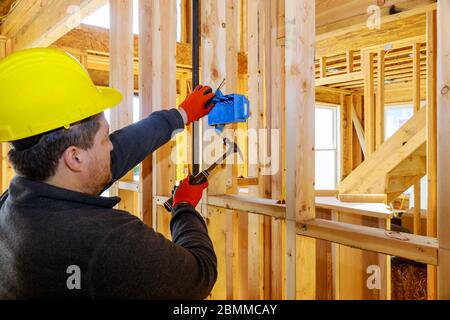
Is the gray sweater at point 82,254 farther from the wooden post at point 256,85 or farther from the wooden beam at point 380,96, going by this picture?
the wooden beam at point 380,96

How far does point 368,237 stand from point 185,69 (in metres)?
3.97

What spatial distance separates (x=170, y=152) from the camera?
1.91m

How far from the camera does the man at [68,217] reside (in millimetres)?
889

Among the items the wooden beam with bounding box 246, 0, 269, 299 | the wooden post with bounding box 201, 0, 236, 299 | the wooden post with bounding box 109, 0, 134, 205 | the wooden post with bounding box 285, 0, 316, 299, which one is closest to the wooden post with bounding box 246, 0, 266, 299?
the wooden beam with bounding box 246, 0, 269, 299

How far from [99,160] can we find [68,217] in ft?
0.65

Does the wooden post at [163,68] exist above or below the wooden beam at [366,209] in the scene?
above

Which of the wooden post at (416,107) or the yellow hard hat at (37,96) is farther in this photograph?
the wooden post at (416,107)

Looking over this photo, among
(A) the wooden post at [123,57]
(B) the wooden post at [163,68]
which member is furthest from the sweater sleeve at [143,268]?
(A) the wooden post at [123,57]

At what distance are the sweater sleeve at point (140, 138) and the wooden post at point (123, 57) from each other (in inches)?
27.4

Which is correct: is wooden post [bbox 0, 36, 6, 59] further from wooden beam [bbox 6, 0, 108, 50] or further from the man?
the man

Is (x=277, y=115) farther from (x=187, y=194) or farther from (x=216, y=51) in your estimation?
(x=187, y=194)

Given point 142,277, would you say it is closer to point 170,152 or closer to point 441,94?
point 441,94

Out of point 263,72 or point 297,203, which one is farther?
point 263,72
